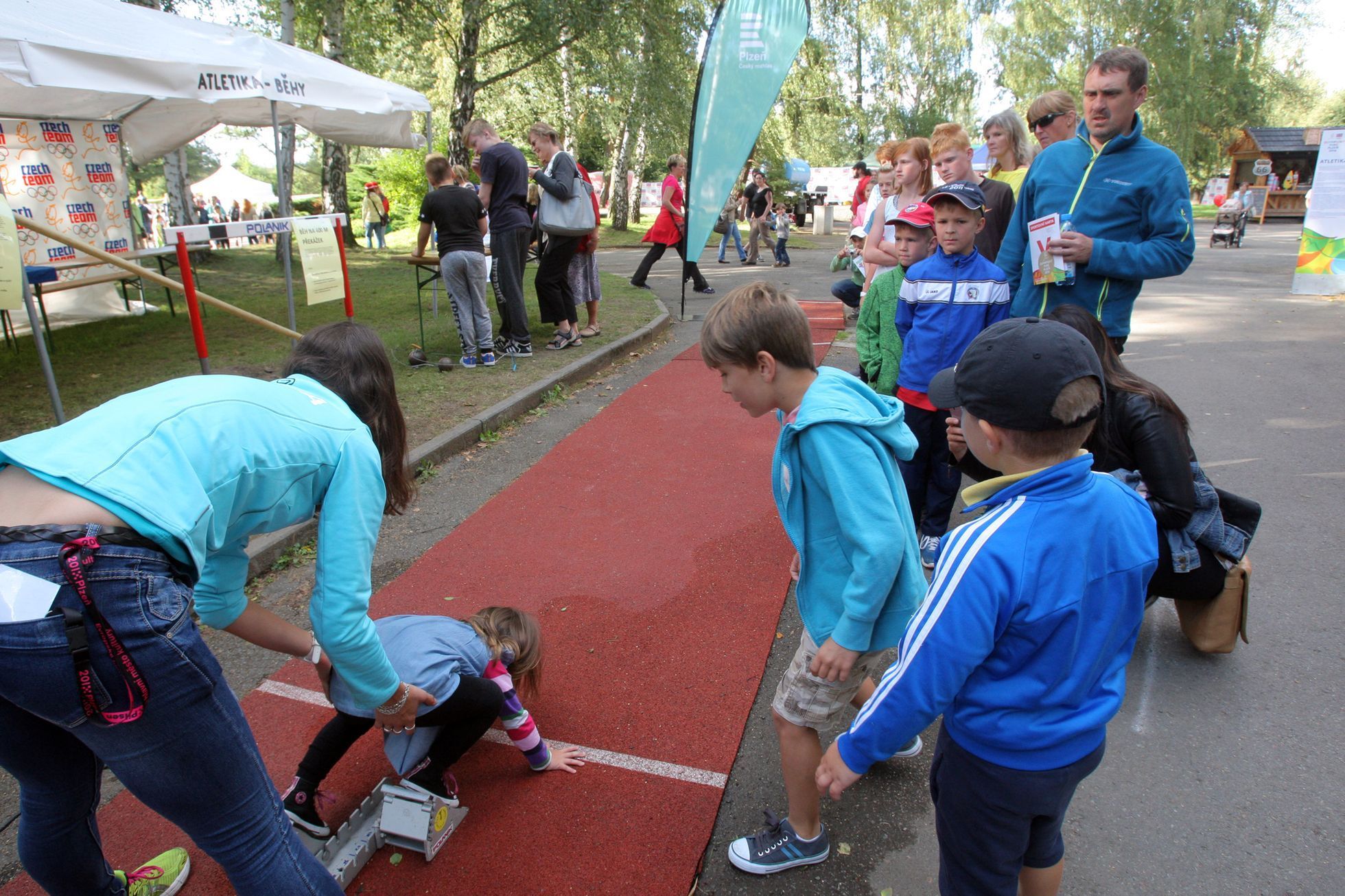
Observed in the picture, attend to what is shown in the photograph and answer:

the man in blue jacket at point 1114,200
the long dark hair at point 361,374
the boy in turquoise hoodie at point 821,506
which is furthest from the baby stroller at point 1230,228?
the long dark hair at point 361,374

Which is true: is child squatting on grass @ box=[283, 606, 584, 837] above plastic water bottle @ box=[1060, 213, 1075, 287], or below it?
below

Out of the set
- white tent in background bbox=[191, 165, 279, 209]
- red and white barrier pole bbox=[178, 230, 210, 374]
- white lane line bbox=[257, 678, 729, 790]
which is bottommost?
→ white lane line bbox=[257, 678, 729, 790]

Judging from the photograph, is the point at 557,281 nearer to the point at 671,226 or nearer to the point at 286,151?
the point at 671,226

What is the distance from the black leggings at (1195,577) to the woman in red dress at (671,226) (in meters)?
8.68

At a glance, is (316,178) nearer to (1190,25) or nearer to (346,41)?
(346,41)

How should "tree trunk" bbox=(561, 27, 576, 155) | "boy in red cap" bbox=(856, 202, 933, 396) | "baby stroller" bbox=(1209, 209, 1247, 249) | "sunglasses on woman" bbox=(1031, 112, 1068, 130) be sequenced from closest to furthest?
1. "boy in red cap" bbox=(856, 202, 933, 396)
2. "sunglasses on woman" bbox=(1031, 112, 1068, 130)
3. "tree trunk" bbox=(561, 27, 576, 155)
4. "baby stroller" bbox=(1209, 209, 1247, 249)

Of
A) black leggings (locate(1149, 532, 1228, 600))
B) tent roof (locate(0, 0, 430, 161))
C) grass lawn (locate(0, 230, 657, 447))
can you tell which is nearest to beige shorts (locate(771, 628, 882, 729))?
black leggings (locate(1149, 532, 1228, 600))

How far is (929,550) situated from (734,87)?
6621mm

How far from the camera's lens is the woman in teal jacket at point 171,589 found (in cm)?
135

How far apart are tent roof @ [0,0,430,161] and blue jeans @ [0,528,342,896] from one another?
4996 mm

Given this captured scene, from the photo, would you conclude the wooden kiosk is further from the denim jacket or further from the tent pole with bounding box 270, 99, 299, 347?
the denim jacket

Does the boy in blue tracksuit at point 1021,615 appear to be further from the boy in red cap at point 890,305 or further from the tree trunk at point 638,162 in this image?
the tree trunk at point 638,162

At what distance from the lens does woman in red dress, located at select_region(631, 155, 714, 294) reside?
37.8ft

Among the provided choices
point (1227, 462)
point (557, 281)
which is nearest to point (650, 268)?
point (557, 281)
